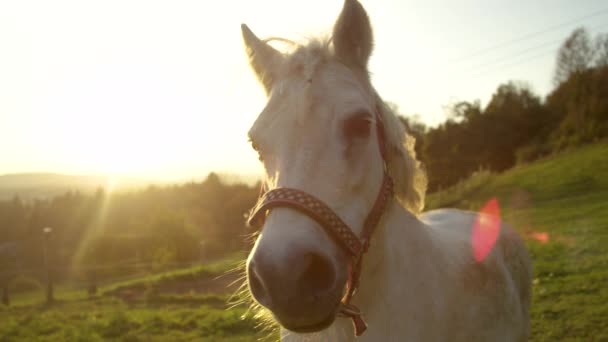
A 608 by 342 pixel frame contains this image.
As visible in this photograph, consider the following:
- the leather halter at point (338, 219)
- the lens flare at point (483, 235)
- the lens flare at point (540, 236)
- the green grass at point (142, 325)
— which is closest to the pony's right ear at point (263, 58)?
the leather halter at point (338, 219)

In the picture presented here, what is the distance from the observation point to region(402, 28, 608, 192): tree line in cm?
3397

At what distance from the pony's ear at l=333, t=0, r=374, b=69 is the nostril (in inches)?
41.8

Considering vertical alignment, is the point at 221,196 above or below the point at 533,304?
above

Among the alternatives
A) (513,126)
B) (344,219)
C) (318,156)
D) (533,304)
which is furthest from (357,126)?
(513,126)

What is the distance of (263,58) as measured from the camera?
2.45 metres

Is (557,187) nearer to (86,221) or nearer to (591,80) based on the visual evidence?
(591,80)

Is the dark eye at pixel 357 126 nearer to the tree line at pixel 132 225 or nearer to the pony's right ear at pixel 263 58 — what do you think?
the pony's right ear at pixel 263 58

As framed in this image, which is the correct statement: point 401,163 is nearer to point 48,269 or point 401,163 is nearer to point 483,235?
point 483,235

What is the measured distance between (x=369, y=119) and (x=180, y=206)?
35920mm

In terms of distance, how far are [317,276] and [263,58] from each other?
4.30 feet

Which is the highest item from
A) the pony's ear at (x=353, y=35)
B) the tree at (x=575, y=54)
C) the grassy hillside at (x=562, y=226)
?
the tree at (x=575, y=54)

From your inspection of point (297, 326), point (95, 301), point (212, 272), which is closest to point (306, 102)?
point (297, 326)

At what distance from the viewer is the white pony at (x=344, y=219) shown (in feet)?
5.51

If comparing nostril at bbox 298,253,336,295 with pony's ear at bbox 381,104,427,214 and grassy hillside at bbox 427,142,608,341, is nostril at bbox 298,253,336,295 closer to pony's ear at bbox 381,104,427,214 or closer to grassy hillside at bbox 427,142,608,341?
pony's ear at bbox 381,104,427,214
